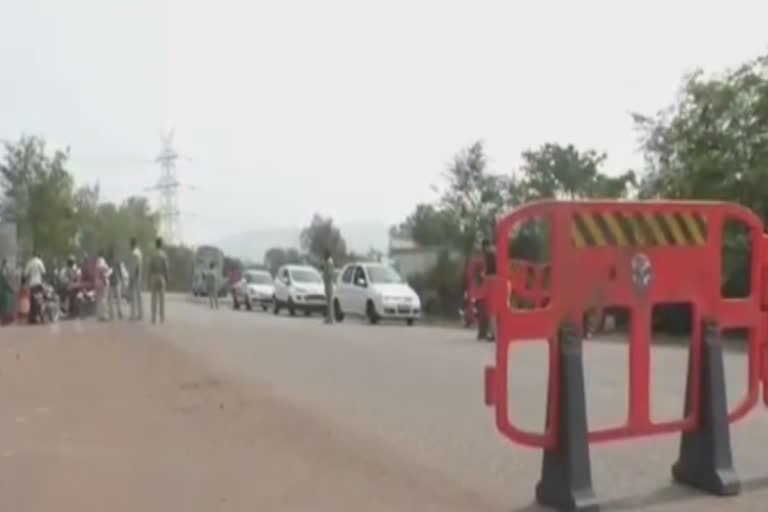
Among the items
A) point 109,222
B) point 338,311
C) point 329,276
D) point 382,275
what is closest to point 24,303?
point 329,276

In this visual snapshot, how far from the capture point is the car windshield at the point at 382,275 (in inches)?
1318

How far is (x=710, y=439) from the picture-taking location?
7609 mm

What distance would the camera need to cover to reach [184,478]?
7.87 meters

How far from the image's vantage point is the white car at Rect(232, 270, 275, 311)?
46.5 meters

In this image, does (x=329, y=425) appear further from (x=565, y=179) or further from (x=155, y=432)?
(x=565, y=179)

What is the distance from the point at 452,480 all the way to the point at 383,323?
24.1 metres

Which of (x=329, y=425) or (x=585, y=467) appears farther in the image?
(x=329, y=425)

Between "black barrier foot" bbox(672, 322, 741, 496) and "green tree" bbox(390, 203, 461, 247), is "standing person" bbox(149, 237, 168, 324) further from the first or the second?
"green tree" bbox(390, 203, 461, 247)

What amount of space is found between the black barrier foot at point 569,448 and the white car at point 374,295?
2492 cm

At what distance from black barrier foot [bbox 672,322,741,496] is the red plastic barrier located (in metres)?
0.06

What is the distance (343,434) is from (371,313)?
22.9m

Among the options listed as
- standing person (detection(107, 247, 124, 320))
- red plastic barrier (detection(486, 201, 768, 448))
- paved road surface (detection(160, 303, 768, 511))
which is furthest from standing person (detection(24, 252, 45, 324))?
red plastic barrier (detection(486, 201, 768, 448))

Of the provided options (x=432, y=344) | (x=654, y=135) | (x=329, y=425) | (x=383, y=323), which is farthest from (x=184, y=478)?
(x=654, y=135)

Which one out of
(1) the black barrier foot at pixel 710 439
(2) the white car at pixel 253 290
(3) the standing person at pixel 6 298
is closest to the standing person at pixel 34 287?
(3) the standing person at pixel 6 298
